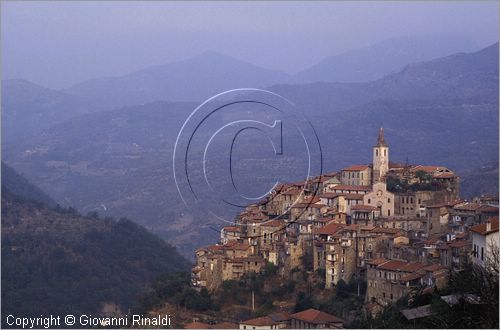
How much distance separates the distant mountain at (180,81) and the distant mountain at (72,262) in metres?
87.8

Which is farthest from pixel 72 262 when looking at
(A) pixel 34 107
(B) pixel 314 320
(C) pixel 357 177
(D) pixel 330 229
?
(A) pixel 34 107

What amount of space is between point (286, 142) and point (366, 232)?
158ft

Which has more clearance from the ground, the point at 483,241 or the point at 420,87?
the point at 420,87

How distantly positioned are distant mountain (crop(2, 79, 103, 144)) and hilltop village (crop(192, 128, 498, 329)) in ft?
348

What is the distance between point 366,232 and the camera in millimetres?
23984

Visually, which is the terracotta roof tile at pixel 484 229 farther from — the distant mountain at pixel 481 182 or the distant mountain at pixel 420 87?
the distant mountain at pixel 420 87

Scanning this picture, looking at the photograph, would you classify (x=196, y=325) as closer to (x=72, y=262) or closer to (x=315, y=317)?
(x=315, y=317)

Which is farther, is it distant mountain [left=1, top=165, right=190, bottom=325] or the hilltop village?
distant mountain [left=1, top=165, right=190, bottom=325]

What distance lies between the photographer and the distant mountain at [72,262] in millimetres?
39531

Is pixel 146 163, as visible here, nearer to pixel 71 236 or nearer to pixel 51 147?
pixel 51 147

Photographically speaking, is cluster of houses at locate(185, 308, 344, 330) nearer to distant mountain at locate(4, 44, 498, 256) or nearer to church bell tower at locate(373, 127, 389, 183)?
church bell tower at locate(373, 127, 389, 183)

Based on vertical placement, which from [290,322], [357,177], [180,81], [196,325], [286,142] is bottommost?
[196,325]

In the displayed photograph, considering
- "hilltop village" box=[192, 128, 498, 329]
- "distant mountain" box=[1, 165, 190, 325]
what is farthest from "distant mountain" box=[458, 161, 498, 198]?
"hilltop village" box=[192, 128, 498, 329]

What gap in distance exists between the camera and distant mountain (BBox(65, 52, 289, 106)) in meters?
146
